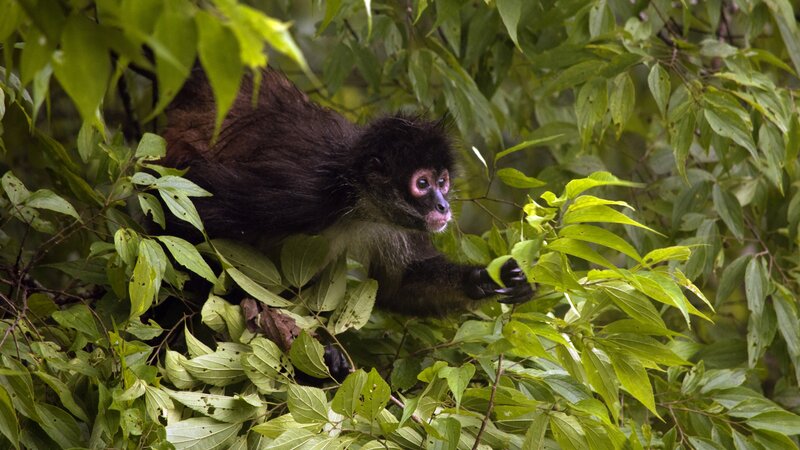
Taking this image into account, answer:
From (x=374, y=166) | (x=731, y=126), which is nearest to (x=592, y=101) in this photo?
(x=731, y=126)

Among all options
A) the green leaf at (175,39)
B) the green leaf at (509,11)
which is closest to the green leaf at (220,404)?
the green leaf at (509,11)

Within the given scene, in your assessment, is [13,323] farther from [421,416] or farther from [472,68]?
[472,68]

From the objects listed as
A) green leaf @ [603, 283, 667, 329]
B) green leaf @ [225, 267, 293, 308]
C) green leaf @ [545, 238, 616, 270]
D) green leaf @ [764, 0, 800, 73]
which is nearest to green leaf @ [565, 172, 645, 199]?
green leaf @ [545, 238, 616, 270]

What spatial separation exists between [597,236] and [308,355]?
1.06 meters

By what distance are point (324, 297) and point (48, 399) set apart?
1.10 m

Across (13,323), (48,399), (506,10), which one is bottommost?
(48,399)

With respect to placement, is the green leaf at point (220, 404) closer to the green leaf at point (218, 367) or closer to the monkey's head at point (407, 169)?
the green leaf at point (218, 367)

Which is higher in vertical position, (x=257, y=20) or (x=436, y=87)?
(x=257, y=20)

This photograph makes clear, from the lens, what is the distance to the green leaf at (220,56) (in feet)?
5.06

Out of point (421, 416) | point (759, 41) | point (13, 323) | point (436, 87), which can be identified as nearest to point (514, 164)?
point (436, 87)

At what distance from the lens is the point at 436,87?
18.2ft

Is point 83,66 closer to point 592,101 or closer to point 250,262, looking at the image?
point 250,262

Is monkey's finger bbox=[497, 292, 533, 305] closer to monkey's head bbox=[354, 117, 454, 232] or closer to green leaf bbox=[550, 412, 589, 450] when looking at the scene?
monkey's head bbox=[354, 117, 454, 232]

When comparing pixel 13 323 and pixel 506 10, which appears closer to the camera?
pixel 13 323
